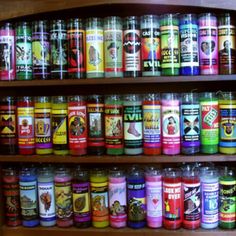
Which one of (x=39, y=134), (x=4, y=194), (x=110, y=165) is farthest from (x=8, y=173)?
(x=110, y=165)

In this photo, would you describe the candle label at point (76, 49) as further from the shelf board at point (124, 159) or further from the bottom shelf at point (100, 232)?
the bottom shelf at point (100, 232)

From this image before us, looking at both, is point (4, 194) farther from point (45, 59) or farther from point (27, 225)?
point (45, 59)

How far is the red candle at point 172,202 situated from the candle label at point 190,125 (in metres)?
0.13

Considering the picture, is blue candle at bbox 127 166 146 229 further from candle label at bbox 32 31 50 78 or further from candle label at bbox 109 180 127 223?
candle label at bbox 32 31 50 78

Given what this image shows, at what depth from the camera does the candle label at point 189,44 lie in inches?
50.4

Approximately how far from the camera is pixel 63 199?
1.36m

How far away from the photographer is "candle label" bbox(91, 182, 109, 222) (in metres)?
1.34

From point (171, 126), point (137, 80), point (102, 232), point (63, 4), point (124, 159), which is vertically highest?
point (63, 4)

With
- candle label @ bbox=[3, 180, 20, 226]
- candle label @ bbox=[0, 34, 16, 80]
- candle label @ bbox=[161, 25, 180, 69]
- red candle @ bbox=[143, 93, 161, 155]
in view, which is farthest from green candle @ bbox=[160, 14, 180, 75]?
candle label @ bbox=[3, 180, 20, 226]

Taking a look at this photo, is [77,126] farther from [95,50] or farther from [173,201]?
[173,201]

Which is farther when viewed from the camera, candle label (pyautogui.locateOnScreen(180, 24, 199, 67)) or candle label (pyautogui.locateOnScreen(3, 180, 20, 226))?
candle label (pyautogui.locateOnScreen(3, 180, 20, 226))

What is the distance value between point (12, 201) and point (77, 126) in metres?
0.37

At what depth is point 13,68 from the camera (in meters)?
1.36

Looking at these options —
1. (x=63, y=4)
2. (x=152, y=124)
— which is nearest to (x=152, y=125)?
(x=152, y=124)
